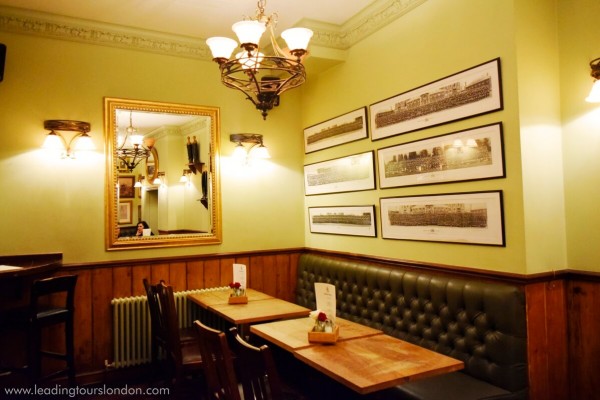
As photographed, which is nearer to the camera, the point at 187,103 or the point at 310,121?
the point at 187,103

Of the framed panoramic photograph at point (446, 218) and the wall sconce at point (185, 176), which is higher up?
the wall sconce at point (185, 176)

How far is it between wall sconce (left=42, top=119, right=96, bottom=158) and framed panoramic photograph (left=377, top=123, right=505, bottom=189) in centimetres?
267

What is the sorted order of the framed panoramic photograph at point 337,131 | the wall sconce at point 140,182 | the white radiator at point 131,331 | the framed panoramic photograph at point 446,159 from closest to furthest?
1. the framed panoramic photograph at point 446,159
2. the white radiator at point 131,331
3. the framed panoramic photograph at point 337,131
4. the wall sconce at point 140,182

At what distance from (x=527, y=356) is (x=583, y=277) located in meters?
0.62

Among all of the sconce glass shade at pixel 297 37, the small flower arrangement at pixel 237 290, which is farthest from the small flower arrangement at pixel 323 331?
the sconce glass shade at pixel 297 37

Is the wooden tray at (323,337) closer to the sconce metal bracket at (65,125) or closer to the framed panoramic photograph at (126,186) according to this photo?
the framed panoramic photograph at (126,186)

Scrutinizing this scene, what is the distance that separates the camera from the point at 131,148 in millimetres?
4324

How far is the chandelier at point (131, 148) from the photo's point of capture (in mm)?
4293

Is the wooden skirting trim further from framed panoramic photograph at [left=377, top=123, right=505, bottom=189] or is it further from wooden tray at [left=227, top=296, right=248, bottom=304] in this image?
wooden tray at [left=227, top=296, right=248, bottom=304]

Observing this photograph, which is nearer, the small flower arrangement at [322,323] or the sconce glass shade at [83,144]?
the small flower arrangement at [322,323]

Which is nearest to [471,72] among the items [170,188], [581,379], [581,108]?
[581,108]

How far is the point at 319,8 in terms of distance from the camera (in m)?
4.02

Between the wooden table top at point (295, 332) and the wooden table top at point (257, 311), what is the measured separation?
0.87 ft

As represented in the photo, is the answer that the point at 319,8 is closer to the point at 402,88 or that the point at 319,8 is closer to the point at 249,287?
the point at 402,88
